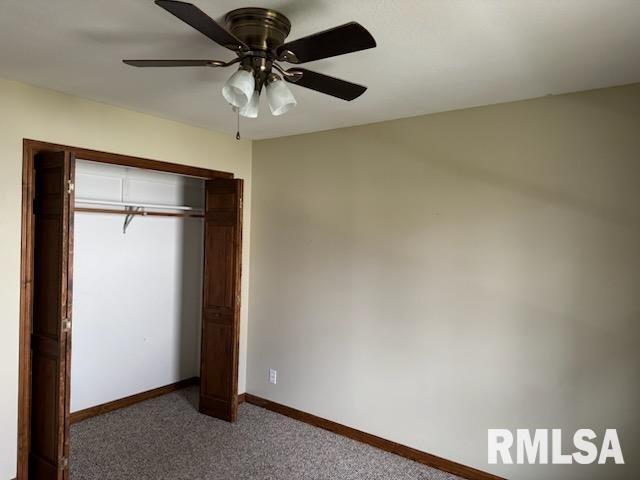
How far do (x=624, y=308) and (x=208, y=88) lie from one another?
2.63 m

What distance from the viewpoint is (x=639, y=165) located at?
234 cm

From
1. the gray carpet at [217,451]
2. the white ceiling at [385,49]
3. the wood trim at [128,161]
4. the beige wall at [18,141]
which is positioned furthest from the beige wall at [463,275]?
the beige wall at [18,141]

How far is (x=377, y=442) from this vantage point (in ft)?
10.7

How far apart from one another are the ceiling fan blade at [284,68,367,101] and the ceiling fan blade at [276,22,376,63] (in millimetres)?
94

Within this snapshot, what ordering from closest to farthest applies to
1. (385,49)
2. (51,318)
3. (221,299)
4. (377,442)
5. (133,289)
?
(385,49) → (51,318) → (377,442) → (221,299) → (133,289)

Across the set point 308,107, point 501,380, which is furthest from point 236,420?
point 308,107

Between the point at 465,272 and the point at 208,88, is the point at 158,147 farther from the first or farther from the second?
the point at 465,272

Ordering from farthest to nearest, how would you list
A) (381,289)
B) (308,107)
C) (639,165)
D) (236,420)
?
1. (236,420)
2. (381,289)
3. (308,107)
4. (639,165)

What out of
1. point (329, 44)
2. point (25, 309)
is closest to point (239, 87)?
point (329, 44)

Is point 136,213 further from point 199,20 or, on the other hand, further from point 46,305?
point 199,20

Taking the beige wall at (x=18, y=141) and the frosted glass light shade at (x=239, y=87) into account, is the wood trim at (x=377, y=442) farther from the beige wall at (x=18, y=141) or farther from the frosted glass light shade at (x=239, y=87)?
the frosted glass light shade at (x=239, y=87)

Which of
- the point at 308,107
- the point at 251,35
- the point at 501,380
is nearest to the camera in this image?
the point at 251,35

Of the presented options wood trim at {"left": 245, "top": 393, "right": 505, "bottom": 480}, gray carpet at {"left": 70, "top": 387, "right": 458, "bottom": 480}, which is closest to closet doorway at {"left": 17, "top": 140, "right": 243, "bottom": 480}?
gray carpet at {"left": 70, "top": 387, "right": 458, "bottom": 480}

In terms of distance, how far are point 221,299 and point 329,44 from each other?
265 centimetres
